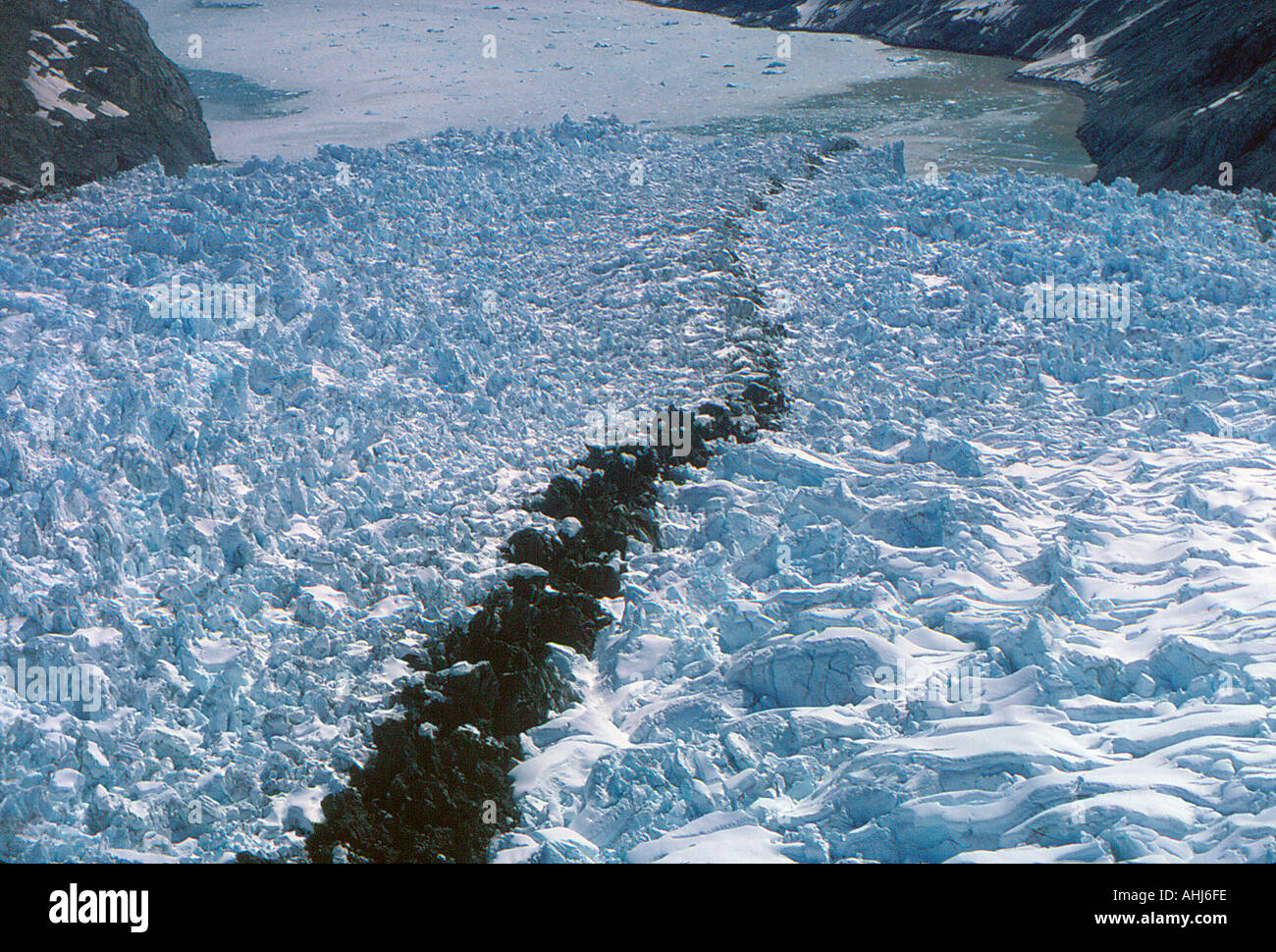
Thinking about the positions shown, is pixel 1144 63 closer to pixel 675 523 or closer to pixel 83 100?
pixel 675 523

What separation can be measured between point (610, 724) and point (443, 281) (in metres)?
7.17

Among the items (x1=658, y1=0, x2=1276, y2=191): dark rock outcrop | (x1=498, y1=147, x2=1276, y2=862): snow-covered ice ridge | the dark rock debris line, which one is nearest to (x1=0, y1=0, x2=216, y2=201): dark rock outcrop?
the dark rock debris line

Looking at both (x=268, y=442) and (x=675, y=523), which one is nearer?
(x=268, y=442)

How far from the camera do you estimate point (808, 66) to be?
104 feet

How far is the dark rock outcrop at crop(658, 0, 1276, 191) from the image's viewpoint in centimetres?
1697

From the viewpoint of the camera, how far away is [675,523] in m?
8.98

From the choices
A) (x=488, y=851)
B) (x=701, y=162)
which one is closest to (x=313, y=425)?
(x=488, y=851)

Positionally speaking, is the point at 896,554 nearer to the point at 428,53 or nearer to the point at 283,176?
the point at 283,176

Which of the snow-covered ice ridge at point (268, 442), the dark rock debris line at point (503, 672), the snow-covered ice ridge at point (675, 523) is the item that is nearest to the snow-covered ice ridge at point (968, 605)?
the snow-covered ice ridge at point (675, 523)

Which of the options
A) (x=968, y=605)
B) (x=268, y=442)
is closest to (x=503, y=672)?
(x=268, y=442)

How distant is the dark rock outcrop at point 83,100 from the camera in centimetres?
1562

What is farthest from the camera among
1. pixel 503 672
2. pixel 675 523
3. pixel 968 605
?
pixel 675 523

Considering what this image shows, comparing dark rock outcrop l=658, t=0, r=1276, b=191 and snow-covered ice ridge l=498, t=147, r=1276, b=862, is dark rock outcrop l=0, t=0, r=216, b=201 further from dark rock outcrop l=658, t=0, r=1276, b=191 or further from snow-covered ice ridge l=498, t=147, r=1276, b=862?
dark rock outcrop l=658, t=0, r=1276, b=191

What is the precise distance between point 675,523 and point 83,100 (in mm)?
13659
